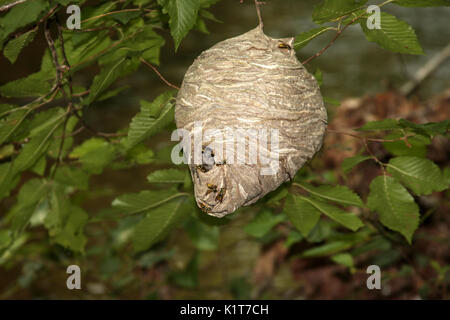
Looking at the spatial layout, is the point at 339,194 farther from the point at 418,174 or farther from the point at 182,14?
the point at 182,14

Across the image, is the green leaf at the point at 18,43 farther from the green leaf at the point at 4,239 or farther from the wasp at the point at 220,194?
the green leaf at the point at 4,239

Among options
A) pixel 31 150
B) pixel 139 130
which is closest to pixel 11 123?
pixel 31 150

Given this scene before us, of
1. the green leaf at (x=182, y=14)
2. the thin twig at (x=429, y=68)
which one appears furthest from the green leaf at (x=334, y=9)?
the thin twig at (x=429, y=68)

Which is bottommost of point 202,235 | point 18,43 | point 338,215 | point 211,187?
point 202,235

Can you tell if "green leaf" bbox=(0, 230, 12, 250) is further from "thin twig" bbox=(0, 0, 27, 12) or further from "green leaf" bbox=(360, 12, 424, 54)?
"green leaf" bbox=(360, 12, 424, 54)

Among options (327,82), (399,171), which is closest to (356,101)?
(327,82)
